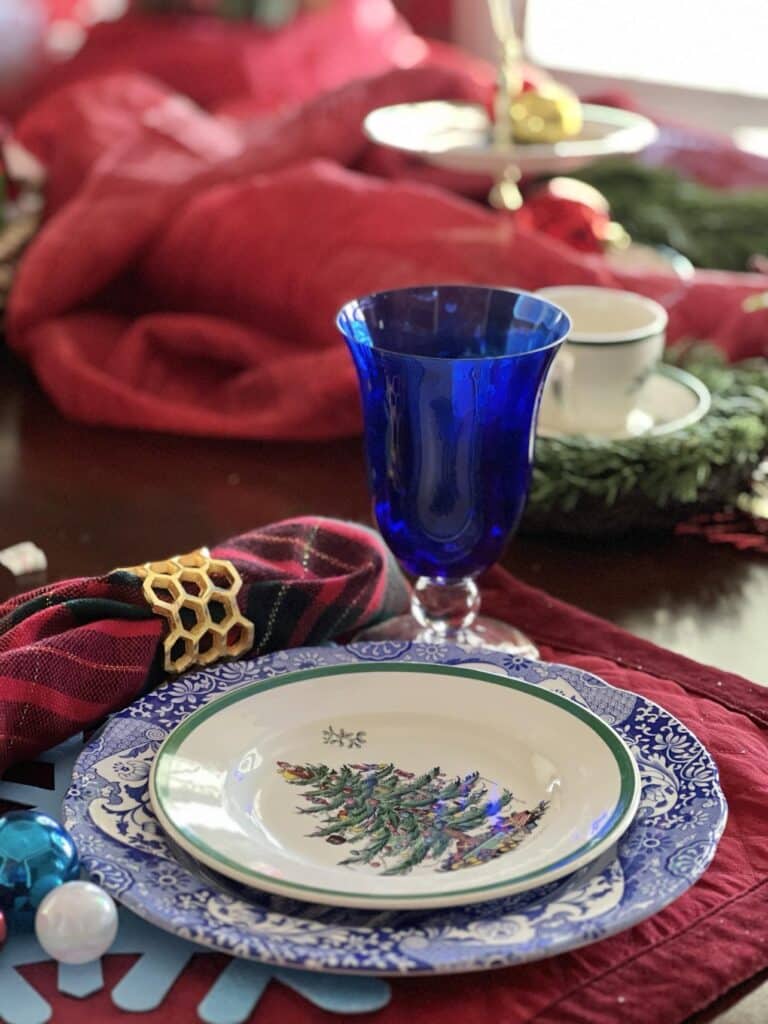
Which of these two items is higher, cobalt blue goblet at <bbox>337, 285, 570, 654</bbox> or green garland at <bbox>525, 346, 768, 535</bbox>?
cobalt blue goblet at <bbox>337, 285, 570, 654</bbox>

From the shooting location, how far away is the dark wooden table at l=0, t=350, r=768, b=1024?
2.64ft

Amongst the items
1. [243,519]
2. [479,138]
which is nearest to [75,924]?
[243,519]

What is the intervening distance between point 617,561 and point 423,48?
4.82 ft

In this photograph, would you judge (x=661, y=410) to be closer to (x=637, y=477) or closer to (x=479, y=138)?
(x=637, y=477)

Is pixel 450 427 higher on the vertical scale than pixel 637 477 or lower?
higher

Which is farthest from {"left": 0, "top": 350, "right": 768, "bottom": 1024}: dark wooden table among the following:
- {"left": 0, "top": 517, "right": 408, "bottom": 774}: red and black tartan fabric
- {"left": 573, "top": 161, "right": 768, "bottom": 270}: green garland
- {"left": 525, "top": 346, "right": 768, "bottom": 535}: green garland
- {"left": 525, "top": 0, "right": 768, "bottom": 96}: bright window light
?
{"left": 525, "top": 0, "right": 768, "bottom": 96}: bright window light

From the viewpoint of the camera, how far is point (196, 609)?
66 cm

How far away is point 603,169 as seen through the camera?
5.08ft

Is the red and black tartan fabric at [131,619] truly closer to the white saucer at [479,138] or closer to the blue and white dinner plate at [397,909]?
the blue and white dinner plate at [397,909]

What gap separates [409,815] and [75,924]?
0.14 meters

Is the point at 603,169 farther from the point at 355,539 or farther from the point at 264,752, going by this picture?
the point at 264,752

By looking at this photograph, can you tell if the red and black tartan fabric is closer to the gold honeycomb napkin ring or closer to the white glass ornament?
the gold honeycomb napkin ring

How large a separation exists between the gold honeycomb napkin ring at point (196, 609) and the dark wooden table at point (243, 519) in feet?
0.61

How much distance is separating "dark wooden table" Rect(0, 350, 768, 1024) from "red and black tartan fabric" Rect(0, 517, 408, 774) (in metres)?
0.15
